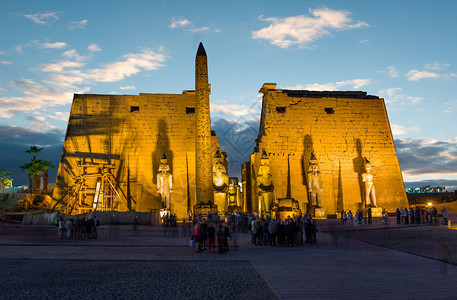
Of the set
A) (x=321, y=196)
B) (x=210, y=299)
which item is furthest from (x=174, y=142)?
(x=210, y=299)

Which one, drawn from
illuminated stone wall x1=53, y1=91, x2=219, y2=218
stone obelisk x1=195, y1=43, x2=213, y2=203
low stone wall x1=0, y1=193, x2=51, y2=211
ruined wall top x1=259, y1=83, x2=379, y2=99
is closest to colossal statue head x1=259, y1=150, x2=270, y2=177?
stone obelisk x1=195, y1=43, x2=213, y2=203

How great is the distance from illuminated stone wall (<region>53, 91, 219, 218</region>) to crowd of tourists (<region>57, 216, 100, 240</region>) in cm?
1035

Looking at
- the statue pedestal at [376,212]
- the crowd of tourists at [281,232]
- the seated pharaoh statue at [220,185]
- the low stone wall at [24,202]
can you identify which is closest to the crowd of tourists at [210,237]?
the crowd of tourists at [281,232]

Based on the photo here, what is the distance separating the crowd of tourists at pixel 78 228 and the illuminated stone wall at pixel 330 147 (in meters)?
13.1

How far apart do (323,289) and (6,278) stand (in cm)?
502

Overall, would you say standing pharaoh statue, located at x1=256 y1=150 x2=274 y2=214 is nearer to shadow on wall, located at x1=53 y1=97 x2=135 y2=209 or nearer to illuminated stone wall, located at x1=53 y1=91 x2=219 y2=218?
illuminated stone wall, located at x1=53 y1=91 x2=219 y2=218

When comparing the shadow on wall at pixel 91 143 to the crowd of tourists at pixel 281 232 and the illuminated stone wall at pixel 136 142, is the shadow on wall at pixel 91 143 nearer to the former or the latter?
the illuminated stone wall at pixel 136 142

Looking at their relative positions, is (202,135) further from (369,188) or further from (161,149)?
(369,188)

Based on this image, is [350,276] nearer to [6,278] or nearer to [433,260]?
[433,260]

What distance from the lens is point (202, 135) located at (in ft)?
64.4

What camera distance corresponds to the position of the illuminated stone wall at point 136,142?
23.7 m

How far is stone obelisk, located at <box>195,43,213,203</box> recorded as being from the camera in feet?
62.7

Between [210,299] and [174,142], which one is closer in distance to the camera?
[210,299]

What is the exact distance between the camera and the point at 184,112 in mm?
25312
